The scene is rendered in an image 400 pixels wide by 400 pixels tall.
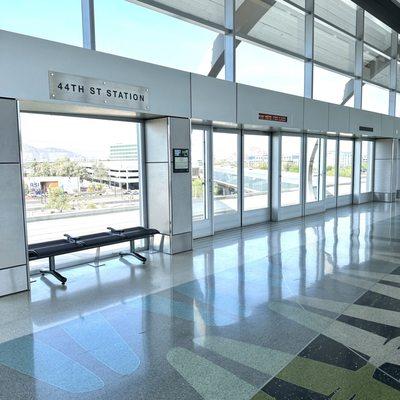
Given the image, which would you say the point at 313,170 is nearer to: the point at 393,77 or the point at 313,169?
the point at 313,169

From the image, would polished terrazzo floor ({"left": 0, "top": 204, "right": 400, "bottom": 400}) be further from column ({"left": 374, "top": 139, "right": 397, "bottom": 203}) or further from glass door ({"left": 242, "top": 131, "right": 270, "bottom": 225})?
column ({"left": 374, "top": 139, "right": 397, "bottom": 203})

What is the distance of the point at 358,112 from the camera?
33.1 ft

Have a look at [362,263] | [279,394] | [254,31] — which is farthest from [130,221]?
[254,31]

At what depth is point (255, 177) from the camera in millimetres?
8133

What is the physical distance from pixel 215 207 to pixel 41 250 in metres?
3.67

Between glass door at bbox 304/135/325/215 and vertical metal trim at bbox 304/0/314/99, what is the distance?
3.76 feet

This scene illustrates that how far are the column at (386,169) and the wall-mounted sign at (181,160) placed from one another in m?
8.73

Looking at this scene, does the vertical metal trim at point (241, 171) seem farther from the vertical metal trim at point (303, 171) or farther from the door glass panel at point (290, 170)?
the vertical metal trim at point (303, 171)

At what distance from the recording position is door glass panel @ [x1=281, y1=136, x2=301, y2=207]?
863 cm

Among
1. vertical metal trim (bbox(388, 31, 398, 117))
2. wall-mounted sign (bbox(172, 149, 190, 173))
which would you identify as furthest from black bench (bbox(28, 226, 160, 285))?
vertical metal trim (bbox(388, 31, 398, 117))

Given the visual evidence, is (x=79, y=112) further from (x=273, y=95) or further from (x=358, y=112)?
(x=358, y=112)

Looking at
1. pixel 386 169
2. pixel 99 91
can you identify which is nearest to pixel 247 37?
pixel 99 91

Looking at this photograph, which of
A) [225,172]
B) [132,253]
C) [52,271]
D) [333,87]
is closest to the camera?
[52,271]

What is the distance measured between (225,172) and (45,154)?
137 inches
